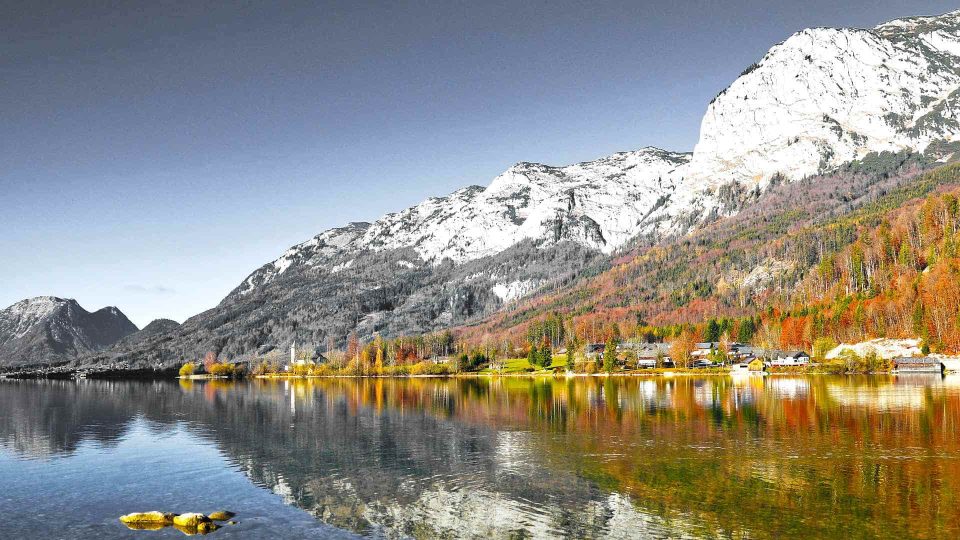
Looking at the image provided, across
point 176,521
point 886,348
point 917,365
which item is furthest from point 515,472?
point 886,348

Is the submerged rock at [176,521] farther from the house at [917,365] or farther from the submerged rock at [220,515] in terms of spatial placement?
the house at [917,365]

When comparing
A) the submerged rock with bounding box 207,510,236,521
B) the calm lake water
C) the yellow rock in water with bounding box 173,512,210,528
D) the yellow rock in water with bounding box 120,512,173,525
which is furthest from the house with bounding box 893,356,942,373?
the yellow rock in water with bounding box 120,512,173,525

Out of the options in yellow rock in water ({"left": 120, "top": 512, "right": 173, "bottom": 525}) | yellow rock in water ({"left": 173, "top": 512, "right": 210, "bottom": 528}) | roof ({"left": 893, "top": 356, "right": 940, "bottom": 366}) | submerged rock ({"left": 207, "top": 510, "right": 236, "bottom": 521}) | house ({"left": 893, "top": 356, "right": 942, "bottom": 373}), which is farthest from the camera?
roof ({"left": 893, "top": 356, "right": 940, "bottom": 366})

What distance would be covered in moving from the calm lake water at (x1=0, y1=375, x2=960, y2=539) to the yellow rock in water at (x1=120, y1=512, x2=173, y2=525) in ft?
2.53

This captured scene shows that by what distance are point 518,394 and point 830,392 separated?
188 feet

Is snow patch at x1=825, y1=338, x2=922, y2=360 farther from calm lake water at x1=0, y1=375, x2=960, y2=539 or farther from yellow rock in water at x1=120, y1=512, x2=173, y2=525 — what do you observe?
yellow rock in water at x1=120, y1=512, x2=173, y2=525

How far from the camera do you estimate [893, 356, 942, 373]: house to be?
166 m

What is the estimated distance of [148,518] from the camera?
1508 inches

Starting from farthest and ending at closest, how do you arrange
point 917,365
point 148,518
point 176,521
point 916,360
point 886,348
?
point 886,348 → point 916,360 → point 917,365 → point 148,518 → point 176,521

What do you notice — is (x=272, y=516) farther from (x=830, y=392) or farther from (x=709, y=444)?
(x=830, y=392)

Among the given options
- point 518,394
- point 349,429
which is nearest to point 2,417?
point 349,429

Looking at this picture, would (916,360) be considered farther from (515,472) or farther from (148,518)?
(148,518)

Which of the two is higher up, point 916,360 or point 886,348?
point 886,348

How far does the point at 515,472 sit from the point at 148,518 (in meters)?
25.9
